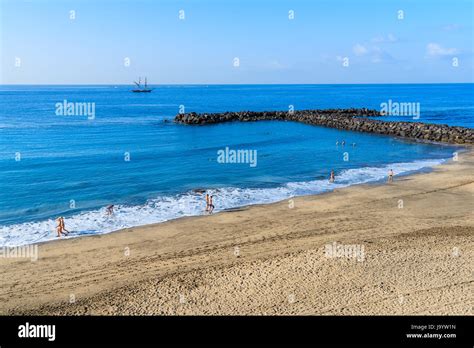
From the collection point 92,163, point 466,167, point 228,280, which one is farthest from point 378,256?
point 92,163

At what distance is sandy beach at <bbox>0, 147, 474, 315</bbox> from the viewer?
14344 millimetres

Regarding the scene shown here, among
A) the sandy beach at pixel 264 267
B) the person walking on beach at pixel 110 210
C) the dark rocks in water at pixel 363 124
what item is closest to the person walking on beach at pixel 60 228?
the sandy beach at pixel 264 267

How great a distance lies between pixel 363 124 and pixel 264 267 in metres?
54.5

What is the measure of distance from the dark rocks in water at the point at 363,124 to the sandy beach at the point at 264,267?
3221 cm

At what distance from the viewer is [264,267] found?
1705cm

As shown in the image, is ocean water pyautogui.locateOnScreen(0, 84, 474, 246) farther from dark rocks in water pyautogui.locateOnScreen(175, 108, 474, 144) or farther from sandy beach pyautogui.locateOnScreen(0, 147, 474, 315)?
sandy beach pyautogui.locateOnScreen(0, 147, 474, 315)

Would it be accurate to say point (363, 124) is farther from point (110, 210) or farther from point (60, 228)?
point (60, 228)

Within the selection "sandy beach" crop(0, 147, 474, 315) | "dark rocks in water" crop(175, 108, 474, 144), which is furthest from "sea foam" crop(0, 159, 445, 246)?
"dark rocks in water" crop(175, 108, 474, 144)

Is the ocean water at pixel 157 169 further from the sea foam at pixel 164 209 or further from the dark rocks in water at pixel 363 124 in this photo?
the dark rocks in water at pixel 363 124

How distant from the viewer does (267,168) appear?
38.8 metres

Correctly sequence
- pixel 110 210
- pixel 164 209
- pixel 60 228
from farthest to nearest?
1. pixel 164 209
2. pixel 110 210
3. pixel 60 228

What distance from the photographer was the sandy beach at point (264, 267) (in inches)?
565

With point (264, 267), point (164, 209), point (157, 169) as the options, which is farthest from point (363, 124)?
point (264, 267)
